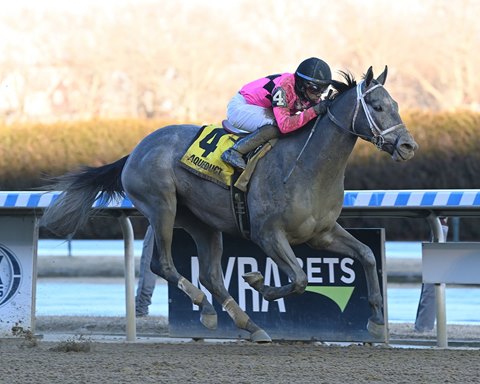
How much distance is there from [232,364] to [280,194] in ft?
3.99

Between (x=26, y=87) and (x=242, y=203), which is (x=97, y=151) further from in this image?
(x=26, y=87)

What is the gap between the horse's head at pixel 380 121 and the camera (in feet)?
21.4

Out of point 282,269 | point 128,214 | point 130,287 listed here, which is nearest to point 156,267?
point 130,287

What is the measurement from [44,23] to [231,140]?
44223 mm

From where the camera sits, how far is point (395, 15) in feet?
160

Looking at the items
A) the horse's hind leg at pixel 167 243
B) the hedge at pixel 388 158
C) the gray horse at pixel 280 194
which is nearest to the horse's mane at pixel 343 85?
the gray horse at pixel 280 194

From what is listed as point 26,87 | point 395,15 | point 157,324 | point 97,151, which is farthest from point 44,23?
point 157,324

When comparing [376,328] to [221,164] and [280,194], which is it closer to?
[280,194]

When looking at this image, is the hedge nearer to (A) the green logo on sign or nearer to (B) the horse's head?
(A) the green logo on sign

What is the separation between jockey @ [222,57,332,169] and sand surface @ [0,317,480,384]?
4.39ft

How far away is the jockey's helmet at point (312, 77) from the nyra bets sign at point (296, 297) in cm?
132

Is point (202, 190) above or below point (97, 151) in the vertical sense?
below

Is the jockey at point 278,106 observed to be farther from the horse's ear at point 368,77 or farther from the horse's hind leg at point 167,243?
the horse's hind leg at point 167,243

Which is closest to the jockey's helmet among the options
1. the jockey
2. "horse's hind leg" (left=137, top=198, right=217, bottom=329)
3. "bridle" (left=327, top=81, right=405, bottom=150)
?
the jockey
